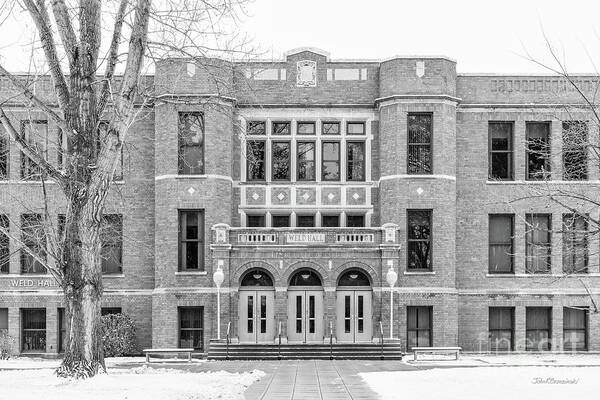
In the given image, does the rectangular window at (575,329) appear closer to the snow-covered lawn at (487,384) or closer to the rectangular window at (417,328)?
the rectangular window at (417,328)

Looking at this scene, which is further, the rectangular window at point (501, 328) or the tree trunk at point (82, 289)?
the rectangular window at point (501, 328)

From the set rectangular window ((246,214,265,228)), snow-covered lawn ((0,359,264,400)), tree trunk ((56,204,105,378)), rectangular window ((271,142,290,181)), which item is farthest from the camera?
rectangular window ((246,214,265,228))

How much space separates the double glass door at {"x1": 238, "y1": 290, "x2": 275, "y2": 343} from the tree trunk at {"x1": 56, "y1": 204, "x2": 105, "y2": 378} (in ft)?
63.1

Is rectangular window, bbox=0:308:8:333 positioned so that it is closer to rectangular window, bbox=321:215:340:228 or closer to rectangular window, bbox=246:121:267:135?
rectangular window, bbox=246:121:267:135

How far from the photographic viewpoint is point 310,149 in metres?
40.2

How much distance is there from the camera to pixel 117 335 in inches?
1506

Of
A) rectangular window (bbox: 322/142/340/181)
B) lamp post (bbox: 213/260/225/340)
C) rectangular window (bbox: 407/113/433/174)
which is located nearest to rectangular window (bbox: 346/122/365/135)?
rectangular window (bbox: 322/142/340/181)

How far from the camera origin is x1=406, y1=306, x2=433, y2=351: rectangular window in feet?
127

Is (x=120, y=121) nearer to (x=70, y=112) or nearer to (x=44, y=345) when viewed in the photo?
(x=70, y=112)

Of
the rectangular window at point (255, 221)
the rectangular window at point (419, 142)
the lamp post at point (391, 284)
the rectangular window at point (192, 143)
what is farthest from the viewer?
the rectangular window at point (255, 221)

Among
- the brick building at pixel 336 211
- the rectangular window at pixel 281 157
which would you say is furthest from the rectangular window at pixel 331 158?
the rectangular window at pixel 281 157

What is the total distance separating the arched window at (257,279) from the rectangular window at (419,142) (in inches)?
270

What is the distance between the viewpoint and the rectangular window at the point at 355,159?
4016 centimetres

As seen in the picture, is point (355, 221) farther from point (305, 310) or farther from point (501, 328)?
point (501, 328)
